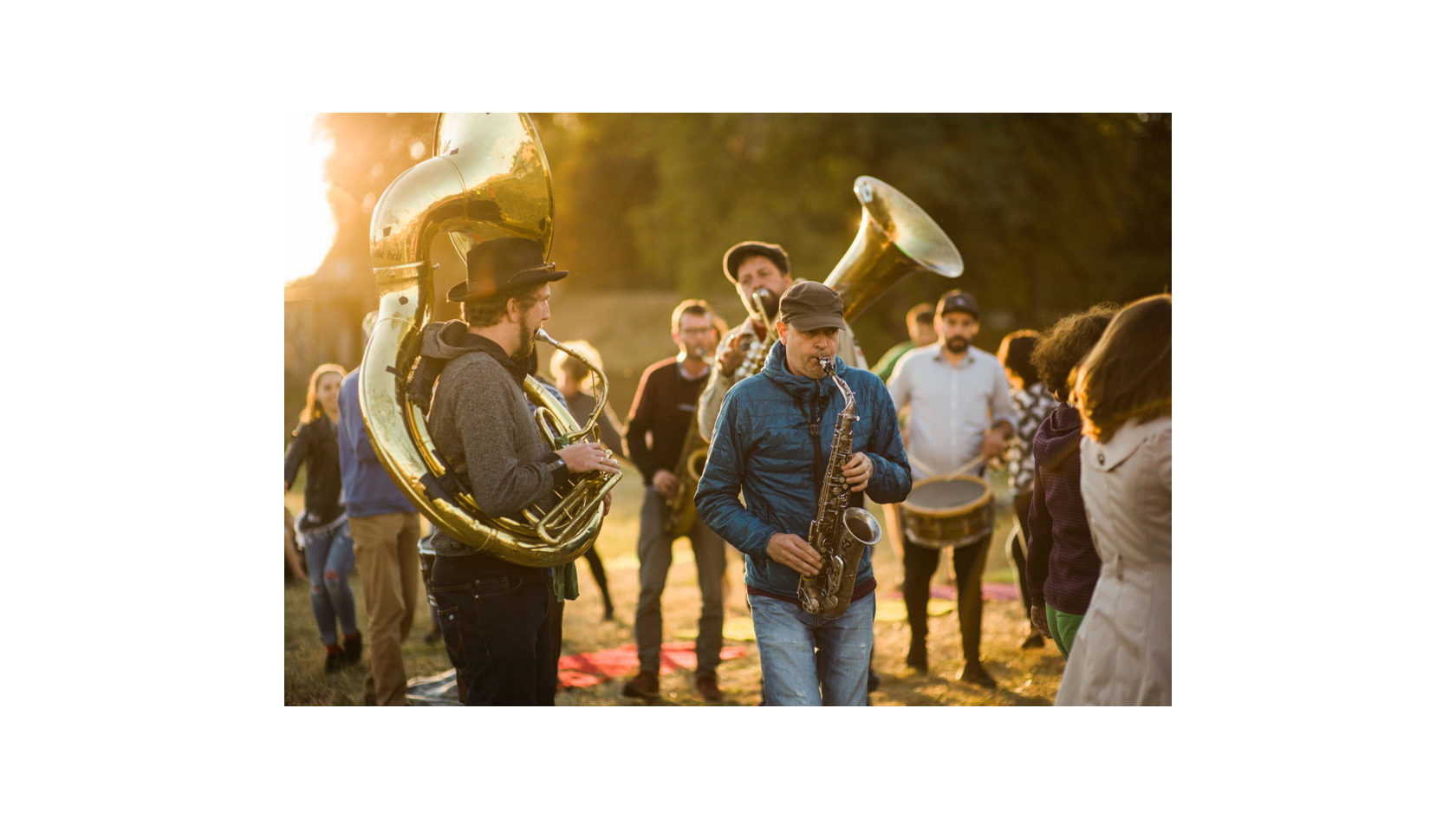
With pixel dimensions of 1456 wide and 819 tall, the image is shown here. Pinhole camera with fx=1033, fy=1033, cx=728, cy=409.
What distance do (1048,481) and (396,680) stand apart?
3113 millimetres

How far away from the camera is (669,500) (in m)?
5.27

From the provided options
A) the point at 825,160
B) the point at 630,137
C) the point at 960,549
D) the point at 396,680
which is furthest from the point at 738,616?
the point at 630,137

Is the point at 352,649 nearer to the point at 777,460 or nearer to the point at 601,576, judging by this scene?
the point at 601,576

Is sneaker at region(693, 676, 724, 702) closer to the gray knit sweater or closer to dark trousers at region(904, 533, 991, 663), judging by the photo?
dark trousers at region(904, 533, 991, 663)

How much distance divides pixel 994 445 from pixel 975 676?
122 centimetres

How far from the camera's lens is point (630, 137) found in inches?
565

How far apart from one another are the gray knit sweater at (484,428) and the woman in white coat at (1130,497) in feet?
5.45

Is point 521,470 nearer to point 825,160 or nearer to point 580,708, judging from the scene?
point 580,708

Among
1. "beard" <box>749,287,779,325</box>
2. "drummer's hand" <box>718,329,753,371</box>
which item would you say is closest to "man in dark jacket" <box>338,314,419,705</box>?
"drummer's hand" <box>718,329,753,371</box>

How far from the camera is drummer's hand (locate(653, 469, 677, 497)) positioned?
5.25 m

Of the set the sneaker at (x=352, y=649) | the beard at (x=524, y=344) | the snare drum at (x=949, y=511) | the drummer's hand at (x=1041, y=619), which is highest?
the beard at (x=524, y=344)

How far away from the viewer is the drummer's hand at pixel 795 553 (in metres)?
3.26

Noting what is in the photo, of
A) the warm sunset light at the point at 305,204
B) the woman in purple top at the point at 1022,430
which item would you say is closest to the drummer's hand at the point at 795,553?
the woman in purple top at the point at 1022,430

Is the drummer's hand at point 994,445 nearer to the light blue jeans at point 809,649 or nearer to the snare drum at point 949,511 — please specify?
the snare drum at point 949,511
